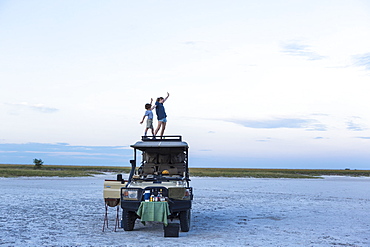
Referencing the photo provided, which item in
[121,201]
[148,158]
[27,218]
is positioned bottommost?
[27,218]

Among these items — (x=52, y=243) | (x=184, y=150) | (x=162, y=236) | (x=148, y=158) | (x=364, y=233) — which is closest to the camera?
(x=52, y=243)

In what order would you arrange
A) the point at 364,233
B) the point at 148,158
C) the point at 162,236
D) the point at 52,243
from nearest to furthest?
the point at 52,243
the point at 162,236
the point at 364,233
the point at 148,158

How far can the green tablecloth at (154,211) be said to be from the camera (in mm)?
11531

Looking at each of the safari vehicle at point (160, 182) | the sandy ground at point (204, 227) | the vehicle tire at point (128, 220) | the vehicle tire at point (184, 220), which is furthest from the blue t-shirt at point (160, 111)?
the vehicle tire at point (184, 220)

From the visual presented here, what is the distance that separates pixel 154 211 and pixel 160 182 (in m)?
1.28

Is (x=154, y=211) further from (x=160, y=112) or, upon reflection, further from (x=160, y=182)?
(x=160, y=112)

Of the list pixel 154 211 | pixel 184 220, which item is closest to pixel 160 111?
pixel 184 220

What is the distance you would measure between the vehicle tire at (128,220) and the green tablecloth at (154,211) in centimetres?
105

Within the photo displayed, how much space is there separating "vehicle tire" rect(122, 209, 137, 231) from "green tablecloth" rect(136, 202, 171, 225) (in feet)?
3.44

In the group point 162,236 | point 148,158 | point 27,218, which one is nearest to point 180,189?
point 162,236

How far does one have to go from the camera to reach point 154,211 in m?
11.6

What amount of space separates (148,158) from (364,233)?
7.35 metres

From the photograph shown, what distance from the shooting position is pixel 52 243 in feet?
34.8

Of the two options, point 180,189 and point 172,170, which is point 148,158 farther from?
point 180,189
